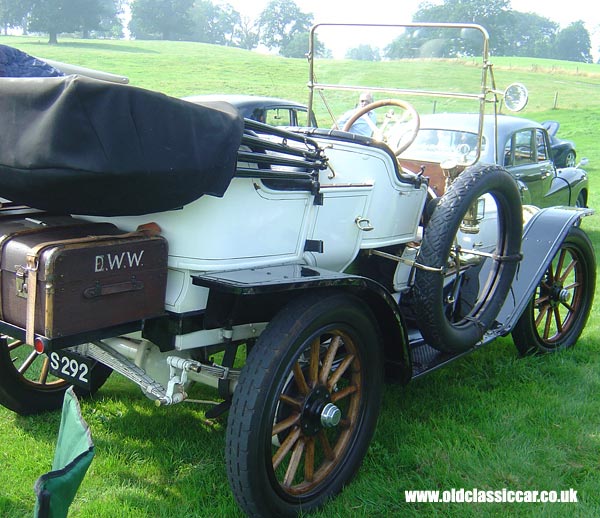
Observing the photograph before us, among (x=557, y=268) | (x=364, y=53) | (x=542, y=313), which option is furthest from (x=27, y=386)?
(x=557, y=268)

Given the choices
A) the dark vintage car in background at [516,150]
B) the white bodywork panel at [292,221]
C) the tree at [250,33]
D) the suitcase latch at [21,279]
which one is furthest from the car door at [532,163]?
the suitcase latch at [21,279]

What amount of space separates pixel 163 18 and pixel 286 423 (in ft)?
205

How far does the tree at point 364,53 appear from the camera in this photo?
441cm

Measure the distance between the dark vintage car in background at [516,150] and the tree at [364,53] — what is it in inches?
32.1

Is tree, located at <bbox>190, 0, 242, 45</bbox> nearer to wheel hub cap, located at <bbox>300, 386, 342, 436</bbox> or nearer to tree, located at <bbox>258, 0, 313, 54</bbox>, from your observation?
tree, located at <bbox>258, 0, 313, 54</bbox>

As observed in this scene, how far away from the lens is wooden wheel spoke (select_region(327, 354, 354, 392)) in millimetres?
2754

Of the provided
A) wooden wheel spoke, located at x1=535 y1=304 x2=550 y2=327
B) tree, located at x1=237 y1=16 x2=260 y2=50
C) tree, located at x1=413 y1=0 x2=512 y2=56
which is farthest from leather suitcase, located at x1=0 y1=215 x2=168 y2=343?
tree, located at x1=237 y1=16 x2=260 y2=50

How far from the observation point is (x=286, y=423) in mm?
2609

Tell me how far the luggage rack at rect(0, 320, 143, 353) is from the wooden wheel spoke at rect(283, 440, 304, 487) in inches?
32.1

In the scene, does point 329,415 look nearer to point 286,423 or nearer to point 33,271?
point 286,423

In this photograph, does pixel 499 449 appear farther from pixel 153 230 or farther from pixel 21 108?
pixel 21 108

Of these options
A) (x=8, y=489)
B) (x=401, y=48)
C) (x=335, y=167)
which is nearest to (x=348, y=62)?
(x=401, y=48)

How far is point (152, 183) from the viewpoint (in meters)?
2.19

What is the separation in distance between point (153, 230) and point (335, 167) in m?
1.11
